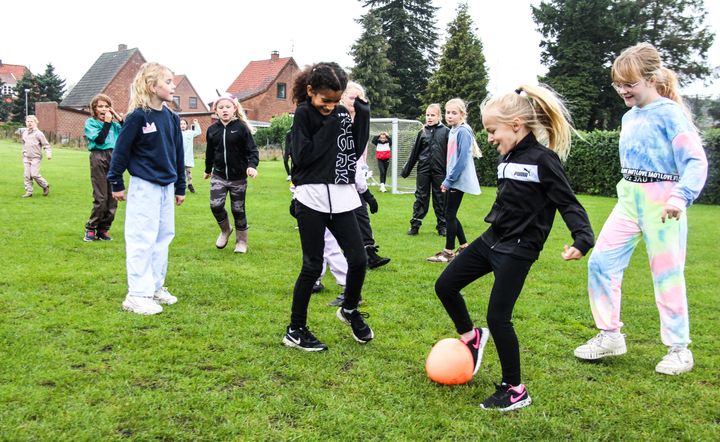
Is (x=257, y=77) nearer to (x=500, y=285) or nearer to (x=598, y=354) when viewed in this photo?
(x=598, y=354)

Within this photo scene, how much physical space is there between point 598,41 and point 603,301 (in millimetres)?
46935

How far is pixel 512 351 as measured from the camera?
3.61 metres

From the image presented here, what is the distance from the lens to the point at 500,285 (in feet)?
11.7

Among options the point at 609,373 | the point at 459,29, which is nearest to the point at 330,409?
the point at 609,373

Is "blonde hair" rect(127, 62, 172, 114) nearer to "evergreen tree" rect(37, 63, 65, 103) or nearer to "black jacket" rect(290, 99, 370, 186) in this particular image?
"black jacket" rect(290, 99, 370, 186)

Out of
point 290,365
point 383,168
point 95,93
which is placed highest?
point 95,93

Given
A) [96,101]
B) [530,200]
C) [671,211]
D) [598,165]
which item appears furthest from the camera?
[598,165]

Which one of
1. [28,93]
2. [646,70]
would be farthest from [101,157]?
[28,93]

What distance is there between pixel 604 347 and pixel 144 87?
4466 millimetres

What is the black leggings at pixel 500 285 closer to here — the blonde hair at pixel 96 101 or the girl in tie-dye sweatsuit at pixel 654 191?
the girl in tie-dye sweatsuit at pixel 654 191

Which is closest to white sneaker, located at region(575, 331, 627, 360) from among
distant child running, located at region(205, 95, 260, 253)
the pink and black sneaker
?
the pink and black sneaker

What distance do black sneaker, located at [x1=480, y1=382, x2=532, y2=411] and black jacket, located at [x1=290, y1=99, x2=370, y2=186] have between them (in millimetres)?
1861

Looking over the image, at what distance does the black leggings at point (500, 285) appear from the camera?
3557 mm

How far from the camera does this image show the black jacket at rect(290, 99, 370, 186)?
14.1ft
